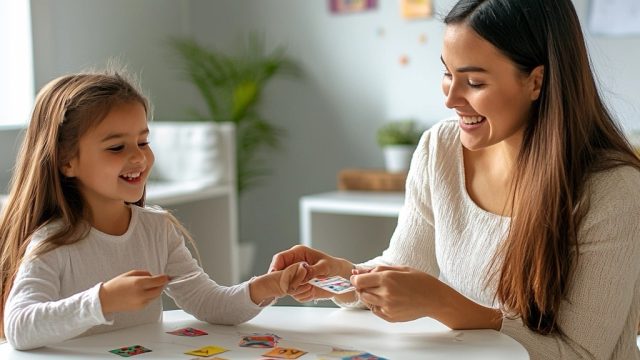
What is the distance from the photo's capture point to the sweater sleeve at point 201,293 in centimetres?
149

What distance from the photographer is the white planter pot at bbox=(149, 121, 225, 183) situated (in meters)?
3.29

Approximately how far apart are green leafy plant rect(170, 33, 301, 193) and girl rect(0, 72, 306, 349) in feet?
8.01

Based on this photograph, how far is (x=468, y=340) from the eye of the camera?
53.9 inches

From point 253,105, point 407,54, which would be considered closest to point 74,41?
point 253,105

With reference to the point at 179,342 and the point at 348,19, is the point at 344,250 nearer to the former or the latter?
the point at 348,19

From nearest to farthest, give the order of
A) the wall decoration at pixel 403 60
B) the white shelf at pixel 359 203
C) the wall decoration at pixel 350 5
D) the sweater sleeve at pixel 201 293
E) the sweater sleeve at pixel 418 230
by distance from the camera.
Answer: the sweater sleeve at pixel 201 293
the sweater sleeve at pixel 418 230
the white shelf at pixel 359 203
the wall decoration at pixel 403 60
the wall decoration at pixel 350 5

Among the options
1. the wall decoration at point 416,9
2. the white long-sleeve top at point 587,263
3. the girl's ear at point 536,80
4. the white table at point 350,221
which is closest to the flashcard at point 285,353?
the white long-sleeve top at point 587,263

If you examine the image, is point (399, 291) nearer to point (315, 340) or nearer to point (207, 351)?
point (315, 340)

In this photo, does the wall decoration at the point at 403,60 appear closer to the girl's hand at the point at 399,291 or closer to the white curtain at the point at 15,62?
the white curtain at the point at 15,62

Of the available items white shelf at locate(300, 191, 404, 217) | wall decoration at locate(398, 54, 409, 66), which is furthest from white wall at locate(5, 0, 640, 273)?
white shelf at locate(300, 191, 404, 217)

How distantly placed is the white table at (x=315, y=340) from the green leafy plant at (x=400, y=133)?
212 cm

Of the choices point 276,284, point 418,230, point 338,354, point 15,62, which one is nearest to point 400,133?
point 15,62

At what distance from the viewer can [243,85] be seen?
13.2 feet

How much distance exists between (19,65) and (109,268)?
84.7 inches
